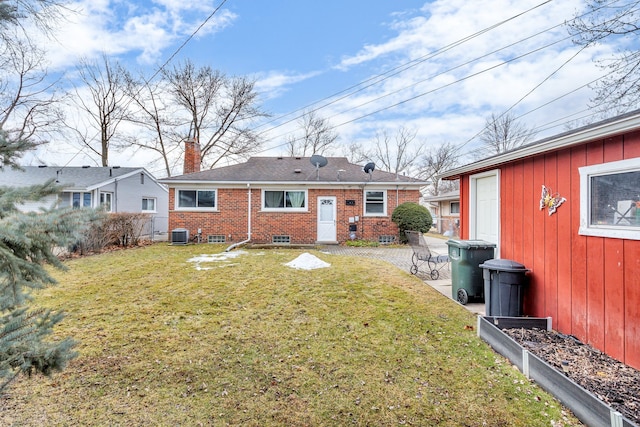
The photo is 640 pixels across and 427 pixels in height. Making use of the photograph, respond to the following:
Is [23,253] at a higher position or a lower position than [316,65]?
lower

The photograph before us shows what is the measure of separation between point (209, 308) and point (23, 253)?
383 centimetres

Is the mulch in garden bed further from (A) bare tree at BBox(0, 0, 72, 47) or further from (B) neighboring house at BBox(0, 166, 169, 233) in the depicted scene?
(B) neighboring house at BBox(0, 166, 169, 233)

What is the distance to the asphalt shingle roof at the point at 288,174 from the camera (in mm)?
13500

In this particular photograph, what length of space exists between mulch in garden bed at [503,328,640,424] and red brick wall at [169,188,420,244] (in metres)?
9.69

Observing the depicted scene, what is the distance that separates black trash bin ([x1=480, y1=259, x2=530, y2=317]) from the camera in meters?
4.45

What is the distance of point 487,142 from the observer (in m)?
28.0

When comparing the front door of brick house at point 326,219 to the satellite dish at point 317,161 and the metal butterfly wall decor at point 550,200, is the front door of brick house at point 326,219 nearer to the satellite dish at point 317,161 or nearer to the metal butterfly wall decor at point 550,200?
the satellite dish at point 317,161

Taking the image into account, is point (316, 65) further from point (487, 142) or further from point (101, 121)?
point (487, 142)

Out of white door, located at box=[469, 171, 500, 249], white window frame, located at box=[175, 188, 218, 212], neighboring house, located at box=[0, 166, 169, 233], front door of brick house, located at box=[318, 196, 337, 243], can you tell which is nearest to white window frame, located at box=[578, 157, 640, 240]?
white door, located at box=[469, 171, 500, 249]

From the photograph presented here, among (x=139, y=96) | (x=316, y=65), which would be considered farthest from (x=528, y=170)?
(x=139, y=96)

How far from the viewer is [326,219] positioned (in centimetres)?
1373

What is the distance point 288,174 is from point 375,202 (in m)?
4.22

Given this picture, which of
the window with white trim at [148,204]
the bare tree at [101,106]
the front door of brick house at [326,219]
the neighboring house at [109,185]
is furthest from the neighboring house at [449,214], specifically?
the bare tree at [101,106]

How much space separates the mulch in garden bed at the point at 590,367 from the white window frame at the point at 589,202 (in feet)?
4.33
